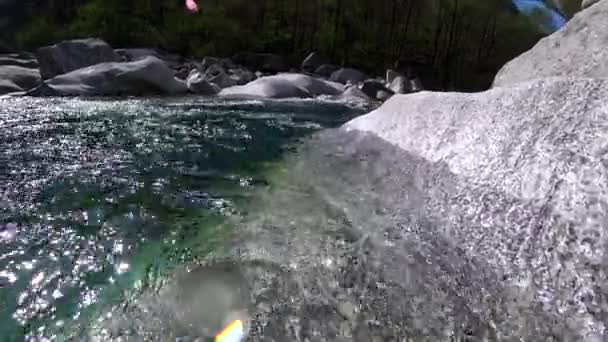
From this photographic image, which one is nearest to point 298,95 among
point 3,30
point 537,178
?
point 537,178

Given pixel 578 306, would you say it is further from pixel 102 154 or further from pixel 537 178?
pixel 102 154

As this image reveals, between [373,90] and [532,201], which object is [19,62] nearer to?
[373,90]

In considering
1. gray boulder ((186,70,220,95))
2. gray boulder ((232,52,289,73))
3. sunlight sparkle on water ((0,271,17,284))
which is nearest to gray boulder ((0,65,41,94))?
gray boulder ((186,70,220,95))

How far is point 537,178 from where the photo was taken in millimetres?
3898

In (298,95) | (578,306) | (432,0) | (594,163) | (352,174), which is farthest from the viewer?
(432,0)

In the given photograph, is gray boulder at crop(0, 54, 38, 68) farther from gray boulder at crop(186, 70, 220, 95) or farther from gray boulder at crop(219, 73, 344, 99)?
gray boulder at crop(219, 73, 344, 99)

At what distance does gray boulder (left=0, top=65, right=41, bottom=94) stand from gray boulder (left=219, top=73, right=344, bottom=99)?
354 inches

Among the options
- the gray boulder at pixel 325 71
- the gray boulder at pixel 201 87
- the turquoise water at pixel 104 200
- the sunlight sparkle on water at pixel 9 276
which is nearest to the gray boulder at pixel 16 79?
the turquoise water at pixel 104 200

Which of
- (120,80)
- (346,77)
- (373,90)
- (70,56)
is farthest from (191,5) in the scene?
(120,80)

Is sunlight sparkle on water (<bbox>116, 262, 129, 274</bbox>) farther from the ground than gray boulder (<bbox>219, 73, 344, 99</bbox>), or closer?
closer

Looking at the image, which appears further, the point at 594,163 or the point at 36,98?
the point at 36,98

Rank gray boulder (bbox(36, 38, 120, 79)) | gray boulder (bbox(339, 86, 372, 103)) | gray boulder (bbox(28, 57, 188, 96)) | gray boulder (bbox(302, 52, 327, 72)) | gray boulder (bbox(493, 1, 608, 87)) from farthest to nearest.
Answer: gray boulder (bbox(302, 52, 327, 72)) → gray boulder (bbox(339, 86, 372, 103)) → gray boulder (bbox(36, 38, 120, 79)) → gray boulder (bbox(28, 57, 188, 96)) → gray boulder (bbox(493, 1, 608, 87))

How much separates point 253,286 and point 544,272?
242cm

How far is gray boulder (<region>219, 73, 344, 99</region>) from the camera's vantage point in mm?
19766
